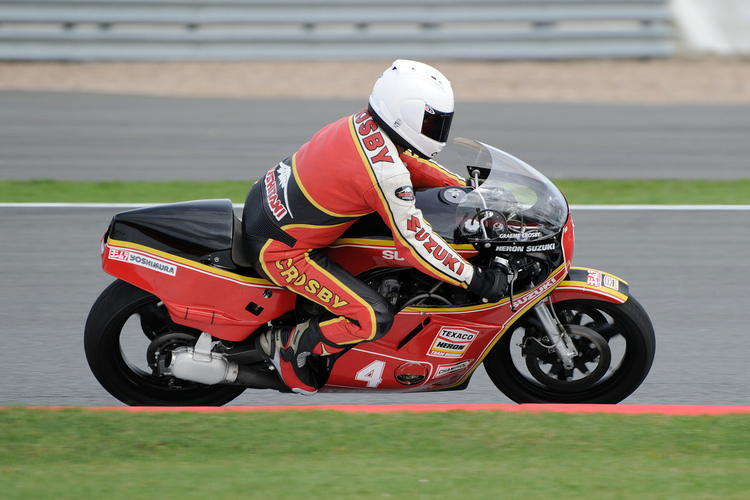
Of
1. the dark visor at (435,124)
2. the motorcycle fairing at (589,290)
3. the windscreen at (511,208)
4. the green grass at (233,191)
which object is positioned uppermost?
the dark visor at (435,124)

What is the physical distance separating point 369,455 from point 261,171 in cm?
621

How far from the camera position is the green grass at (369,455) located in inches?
144

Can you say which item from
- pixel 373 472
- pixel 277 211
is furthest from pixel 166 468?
pixel 277 211

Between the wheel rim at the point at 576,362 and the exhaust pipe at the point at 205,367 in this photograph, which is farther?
the wheel rim at the point at 576,362

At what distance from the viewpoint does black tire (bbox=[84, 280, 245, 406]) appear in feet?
15.3

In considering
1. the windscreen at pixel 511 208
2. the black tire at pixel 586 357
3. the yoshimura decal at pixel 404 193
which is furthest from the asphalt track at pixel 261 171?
the yoshimura decal at pixel 404 193

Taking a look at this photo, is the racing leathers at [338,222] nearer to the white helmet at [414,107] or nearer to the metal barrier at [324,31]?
the white helmet at [414,107]

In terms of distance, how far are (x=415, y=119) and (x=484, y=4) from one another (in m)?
10.9

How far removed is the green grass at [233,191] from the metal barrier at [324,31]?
536cm

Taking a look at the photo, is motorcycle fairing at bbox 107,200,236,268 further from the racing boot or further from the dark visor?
the dark visor

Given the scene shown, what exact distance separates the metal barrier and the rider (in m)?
10.0

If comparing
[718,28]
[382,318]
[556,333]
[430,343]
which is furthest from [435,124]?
[718,28]

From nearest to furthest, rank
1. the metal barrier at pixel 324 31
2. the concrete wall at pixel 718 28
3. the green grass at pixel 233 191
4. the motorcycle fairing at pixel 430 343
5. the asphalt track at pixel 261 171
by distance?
the motorcycle fairing at pixel 430 343 < the asphalt track at pixel 261 171 < the green grass at pixel 233 191 < the metal barrier at pixel 324 31 < the concrete wall at pixel 718 28

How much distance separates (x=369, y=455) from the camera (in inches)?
160
